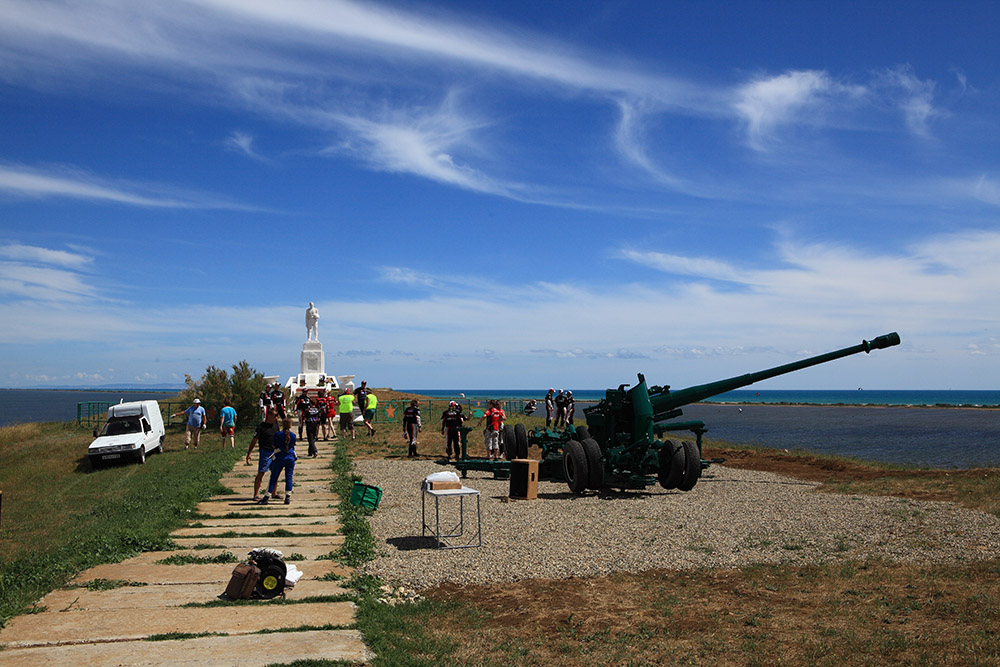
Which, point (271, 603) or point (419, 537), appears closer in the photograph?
point (271, 603)

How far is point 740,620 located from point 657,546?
3075 mm

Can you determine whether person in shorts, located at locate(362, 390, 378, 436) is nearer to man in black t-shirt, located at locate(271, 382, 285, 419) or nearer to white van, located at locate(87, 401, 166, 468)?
man in black t-shirt, located at locate(271, 382, 285, 419)

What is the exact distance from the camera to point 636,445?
48.4 feet

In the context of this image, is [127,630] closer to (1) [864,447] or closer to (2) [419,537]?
(2) [419,537]

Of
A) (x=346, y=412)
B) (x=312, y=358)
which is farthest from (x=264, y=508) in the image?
(x=312, y=358)

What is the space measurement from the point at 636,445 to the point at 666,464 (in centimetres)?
74

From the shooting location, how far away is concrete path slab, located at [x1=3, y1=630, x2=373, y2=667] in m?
5.73

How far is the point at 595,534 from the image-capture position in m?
10.7

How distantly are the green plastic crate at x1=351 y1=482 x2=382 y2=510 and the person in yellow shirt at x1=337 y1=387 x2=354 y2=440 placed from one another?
1250 centimetres

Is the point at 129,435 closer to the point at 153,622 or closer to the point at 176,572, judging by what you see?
the point at 176,572

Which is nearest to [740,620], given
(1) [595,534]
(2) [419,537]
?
(1) [595,534]

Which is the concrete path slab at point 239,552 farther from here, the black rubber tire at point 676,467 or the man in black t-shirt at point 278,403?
the man in black t-shirt at point 278,403

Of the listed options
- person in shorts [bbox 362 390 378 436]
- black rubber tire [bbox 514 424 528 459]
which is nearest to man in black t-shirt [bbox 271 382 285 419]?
person in shorts [bbox 362 390 378 436]

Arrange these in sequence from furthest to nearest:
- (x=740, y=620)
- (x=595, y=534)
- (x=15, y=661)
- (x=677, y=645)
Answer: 1. (x=595, y=534)
2. (x=740, y=620)
3. (x=677, y=645)
4. (x=15, y=661)
